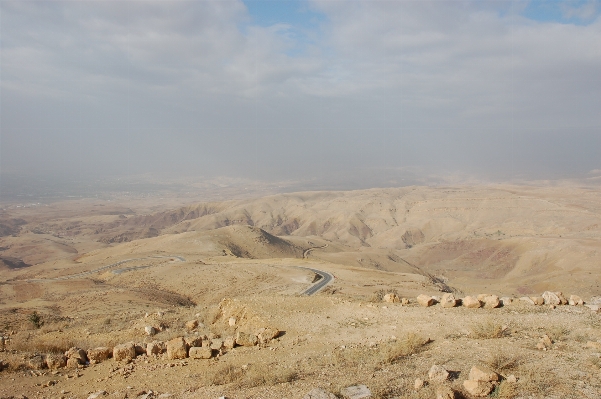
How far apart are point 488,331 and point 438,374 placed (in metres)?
4.09

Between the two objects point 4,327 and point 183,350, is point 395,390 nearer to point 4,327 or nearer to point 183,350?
point 183,350

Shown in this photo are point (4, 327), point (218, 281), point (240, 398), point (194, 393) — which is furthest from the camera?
point (218, 281)

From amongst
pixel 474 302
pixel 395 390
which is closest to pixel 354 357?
pixel 395 390

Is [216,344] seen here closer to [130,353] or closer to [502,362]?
[130,353]

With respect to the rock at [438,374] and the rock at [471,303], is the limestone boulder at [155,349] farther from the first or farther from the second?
the rock at [471,303]

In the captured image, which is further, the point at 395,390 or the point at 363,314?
the point at 363,314

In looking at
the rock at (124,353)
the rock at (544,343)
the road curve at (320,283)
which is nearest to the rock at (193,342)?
the rock at (124,353)

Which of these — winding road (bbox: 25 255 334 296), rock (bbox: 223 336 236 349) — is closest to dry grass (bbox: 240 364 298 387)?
rock (bbox: 223 336 236 349)

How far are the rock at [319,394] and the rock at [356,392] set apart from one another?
0.27m

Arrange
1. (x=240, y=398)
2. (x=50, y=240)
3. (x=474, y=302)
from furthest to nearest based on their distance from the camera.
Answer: (x=50, y=240), (x=474, y=302), (x=240, y=398)

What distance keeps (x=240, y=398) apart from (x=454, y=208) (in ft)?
327

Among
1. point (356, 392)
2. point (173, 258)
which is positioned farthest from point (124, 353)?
point (173, 258)

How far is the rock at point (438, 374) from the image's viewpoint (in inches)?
311

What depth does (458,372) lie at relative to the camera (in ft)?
27.9
